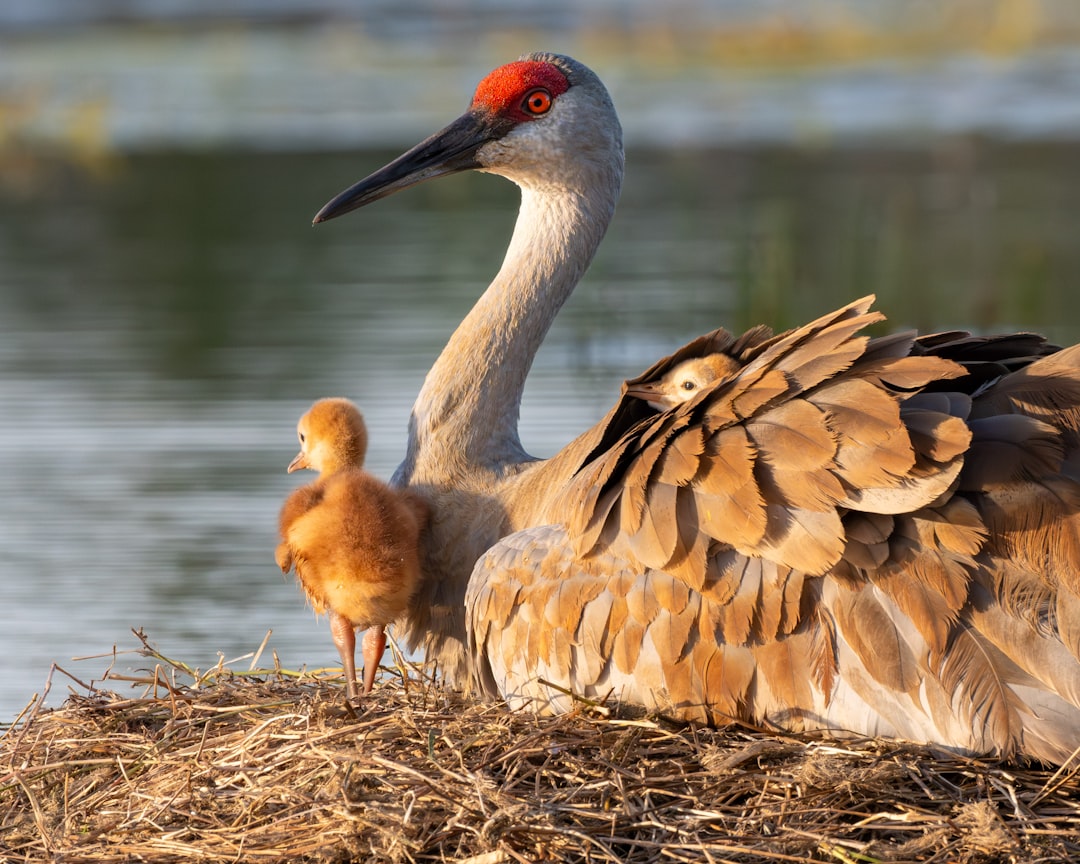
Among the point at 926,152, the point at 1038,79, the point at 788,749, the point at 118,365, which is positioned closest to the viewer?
the point at 788,749

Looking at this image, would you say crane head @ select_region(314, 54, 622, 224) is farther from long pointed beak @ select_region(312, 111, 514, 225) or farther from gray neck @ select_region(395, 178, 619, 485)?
gray neck @ select_region(395, 178, 619, 485)

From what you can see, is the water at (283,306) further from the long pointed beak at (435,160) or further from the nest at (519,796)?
the nest at (519,796)

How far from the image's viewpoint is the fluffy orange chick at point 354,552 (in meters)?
4.88

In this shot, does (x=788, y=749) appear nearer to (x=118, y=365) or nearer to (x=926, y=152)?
(x=118, y=365)

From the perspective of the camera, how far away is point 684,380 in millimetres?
4953

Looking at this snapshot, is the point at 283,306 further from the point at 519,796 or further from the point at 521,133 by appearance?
the point at 519,796

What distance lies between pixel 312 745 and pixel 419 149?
2139mm

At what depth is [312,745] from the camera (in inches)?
168

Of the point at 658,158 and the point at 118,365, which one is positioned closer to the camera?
the point at 118,365

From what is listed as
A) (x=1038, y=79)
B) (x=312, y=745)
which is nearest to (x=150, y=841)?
(x=312, y=745)

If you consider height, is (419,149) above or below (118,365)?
above

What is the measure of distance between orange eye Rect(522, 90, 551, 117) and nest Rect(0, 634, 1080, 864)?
1.96 metres

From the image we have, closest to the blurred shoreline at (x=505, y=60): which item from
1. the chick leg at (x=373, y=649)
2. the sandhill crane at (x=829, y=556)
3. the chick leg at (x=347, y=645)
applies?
the chick leg at (x=373, y=649)

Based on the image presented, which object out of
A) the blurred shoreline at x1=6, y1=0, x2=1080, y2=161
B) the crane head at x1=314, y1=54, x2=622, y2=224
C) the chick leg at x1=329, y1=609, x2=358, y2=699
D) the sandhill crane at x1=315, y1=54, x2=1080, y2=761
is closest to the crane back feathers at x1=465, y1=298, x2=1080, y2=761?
the sandhill crane at x1=315, y1=54, x2=1080, y2=761
